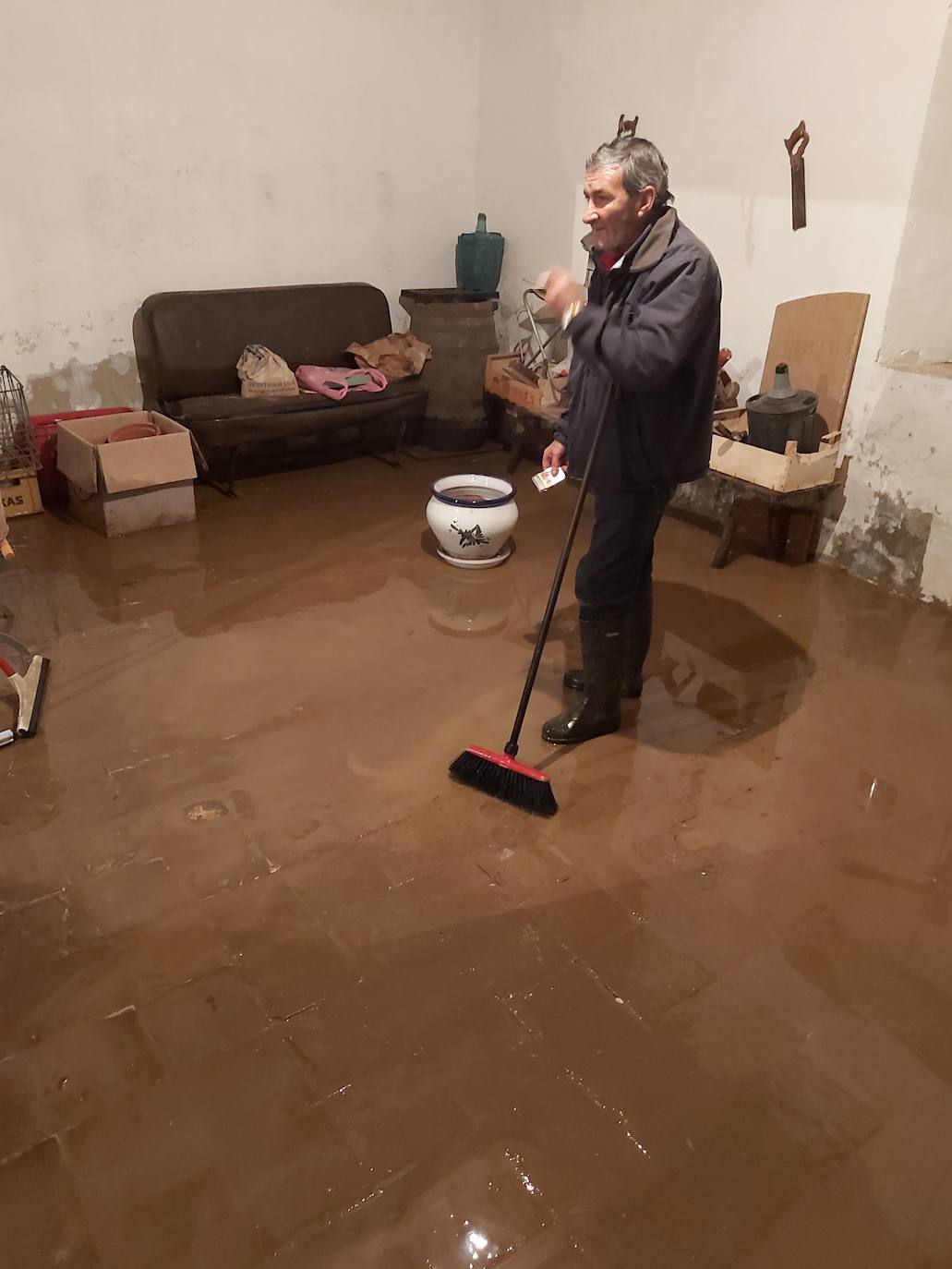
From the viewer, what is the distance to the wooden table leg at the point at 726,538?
4008 millimetres

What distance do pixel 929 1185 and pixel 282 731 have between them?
1940mm

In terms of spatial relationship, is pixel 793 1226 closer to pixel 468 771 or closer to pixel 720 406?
pixel 468 771

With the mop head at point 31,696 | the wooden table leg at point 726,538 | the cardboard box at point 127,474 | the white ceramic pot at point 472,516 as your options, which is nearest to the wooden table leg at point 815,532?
the wooden table leg at point 726,538

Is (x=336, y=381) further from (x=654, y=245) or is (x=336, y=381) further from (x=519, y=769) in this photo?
(x=519, y=769)

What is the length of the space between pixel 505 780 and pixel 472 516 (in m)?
1.48

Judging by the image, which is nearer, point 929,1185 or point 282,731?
point 929,1185

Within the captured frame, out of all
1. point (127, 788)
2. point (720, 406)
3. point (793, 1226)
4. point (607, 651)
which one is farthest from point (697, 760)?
point (720, 406)

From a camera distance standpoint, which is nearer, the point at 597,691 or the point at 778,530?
the point at 597,691

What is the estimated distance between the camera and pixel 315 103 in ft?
15.9

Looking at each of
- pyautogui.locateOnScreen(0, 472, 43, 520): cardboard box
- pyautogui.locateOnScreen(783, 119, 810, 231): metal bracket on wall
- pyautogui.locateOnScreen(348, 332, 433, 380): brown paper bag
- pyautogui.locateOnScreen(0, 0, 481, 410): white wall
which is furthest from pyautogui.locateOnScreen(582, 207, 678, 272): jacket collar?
pyautogui.locateOnScreen(0, 0, 481, 410): white wall

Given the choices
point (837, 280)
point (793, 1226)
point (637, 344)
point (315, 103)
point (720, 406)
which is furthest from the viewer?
point (315, 103)

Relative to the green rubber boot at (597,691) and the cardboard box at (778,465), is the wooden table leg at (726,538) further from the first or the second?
the green rubber boot at (597,691)

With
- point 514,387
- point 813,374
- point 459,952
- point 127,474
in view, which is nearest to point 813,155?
point 813,374

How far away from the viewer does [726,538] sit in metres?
4.02
